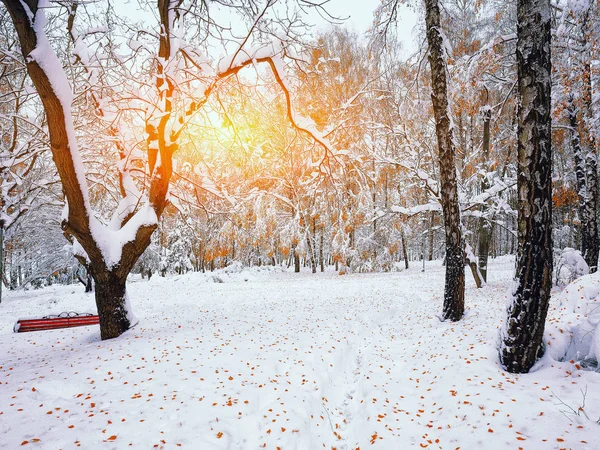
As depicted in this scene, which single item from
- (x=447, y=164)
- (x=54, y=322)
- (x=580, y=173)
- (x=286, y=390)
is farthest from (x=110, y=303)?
(x=580, y=173)

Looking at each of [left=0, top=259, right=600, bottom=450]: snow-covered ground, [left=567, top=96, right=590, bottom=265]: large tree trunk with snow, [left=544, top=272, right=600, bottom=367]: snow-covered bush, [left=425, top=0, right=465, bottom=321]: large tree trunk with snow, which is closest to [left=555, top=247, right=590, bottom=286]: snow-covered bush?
[left=567, top=96, right=590, bottom=265]: large tree trunk with snow

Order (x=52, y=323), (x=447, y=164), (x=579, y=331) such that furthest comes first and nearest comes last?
(x=52, y=323) < (x=447, y=164) < (x=579, y=331)

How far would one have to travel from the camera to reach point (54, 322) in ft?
27.1

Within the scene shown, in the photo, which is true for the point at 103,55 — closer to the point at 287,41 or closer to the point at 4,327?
the point at 287,41

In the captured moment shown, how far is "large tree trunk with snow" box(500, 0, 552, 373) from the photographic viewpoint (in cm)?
376

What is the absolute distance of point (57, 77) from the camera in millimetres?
4832

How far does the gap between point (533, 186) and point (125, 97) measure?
6.17m

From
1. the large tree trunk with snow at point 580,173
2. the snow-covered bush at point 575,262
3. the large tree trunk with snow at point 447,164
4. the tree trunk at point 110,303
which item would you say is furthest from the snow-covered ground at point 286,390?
the large tree trunk with snow at point 580,173

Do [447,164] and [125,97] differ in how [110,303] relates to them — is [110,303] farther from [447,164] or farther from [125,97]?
[447,164]

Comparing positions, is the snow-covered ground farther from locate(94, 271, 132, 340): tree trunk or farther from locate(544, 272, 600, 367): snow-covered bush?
locate(94, 271, 132, 340): tree trunk

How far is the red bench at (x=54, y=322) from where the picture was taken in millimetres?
7996

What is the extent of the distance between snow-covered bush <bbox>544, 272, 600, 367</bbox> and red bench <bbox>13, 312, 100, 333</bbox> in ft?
33.9

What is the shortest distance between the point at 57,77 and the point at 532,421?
768 centimetres

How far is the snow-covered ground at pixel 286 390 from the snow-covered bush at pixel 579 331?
25 centimetres
